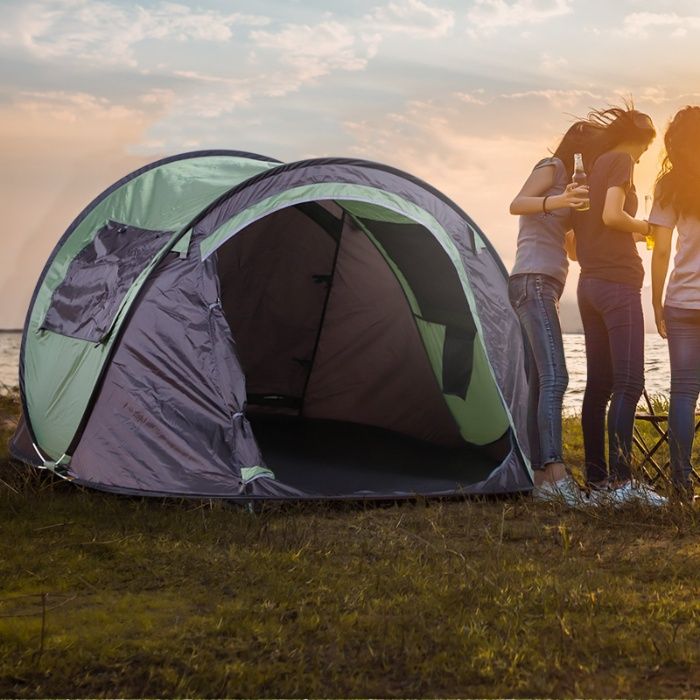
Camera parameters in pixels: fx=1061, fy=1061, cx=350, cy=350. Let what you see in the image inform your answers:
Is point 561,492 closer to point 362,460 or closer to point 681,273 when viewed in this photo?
point 681,273

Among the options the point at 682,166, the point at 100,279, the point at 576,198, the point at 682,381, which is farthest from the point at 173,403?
the point at 682,166

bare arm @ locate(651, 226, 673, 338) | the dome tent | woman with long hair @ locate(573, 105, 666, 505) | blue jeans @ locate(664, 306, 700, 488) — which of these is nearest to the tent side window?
the dome tent

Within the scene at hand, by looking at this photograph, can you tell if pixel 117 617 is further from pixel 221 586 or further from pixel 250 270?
pixel 250 270

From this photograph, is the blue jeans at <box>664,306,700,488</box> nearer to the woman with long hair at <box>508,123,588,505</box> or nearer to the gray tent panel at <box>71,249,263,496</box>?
the woman with long hair at <box>508,123,588,505</box>

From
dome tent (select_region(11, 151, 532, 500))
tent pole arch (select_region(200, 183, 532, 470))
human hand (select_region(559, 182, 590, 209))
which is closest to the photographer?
human hand (select_region(559, 182, 590, 209))

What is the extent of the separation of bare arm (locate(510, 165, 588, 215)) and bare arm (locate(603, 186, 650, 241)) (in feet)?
0.45

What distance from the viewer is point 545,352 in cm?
510

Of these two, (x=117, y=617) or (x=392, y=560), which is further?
(x=392, y=560)

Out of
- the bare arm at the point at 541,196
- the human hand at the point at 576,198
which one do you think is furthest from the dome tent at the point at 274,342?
the human hand at the point at 576,198

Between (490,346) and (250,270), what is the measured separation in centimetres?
272

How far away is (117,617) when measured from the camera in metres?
3.43

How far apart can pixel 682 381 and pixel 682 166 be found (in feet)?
3.22

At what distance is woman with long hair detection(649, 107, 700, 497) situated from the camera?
4793mm

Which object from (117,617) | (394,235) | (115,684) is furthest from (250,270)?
(115,684)
